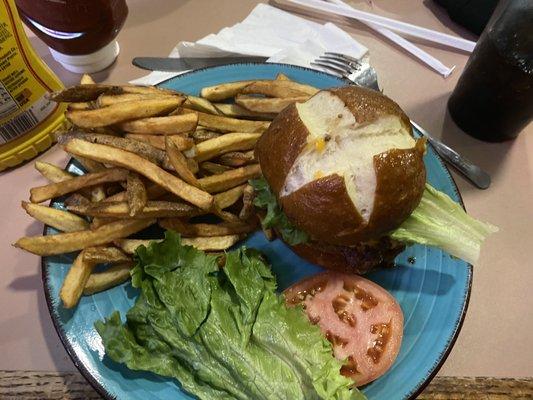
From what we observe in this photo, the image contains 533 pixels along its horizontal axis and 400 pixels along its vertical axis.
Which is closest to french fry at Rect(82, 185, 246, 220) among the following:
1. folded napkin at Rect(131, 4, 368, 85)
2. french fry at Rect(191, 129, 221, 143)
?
french fry at Rect(191, 129, 221, 143)

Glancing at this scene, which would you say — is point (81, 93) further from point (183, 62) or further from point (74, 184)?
point (183, 62)

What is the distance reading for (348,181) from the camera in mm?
1480

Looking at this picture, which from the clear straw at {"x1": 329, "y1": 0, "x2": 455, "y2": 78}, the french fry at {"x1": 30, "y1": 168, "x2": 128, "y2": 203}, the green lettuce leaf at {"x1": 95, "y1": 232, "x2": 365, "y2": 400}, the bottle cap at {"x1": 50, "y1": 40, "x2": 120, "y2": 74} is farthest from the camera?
the clear straw at {"x1": 329, "y1": 0, "x2": 455, "y2": 78}

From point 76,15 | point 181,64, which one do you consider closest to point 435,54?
point 181,64

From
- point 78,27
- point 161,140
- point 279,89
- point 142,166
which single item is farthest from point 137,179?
point 78,27

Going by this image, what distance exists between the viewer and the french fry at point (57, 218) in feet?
5.50

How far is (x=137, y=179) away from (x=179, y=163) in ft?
0.51

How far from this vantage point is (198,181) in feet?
5.54

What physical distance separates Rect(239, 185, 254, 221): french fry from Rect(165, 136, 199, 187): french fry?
21cm

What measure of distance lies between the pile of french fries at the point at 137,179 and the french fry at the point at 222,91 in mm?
110

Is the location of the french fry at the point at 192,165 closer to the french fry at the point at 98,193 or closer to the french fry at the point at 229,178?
the french fry at the point at 229,178

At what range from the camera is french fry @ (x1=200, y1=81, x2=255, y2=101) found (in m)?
1.97

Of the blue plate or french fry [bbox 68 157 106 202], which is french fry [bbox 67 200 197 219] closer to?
french fry [bbox 68 157 106 202]

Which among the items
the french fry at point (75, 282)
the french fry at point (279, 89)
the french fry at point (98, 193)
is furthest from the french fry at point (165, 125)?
the french fry at point (75, 282)
